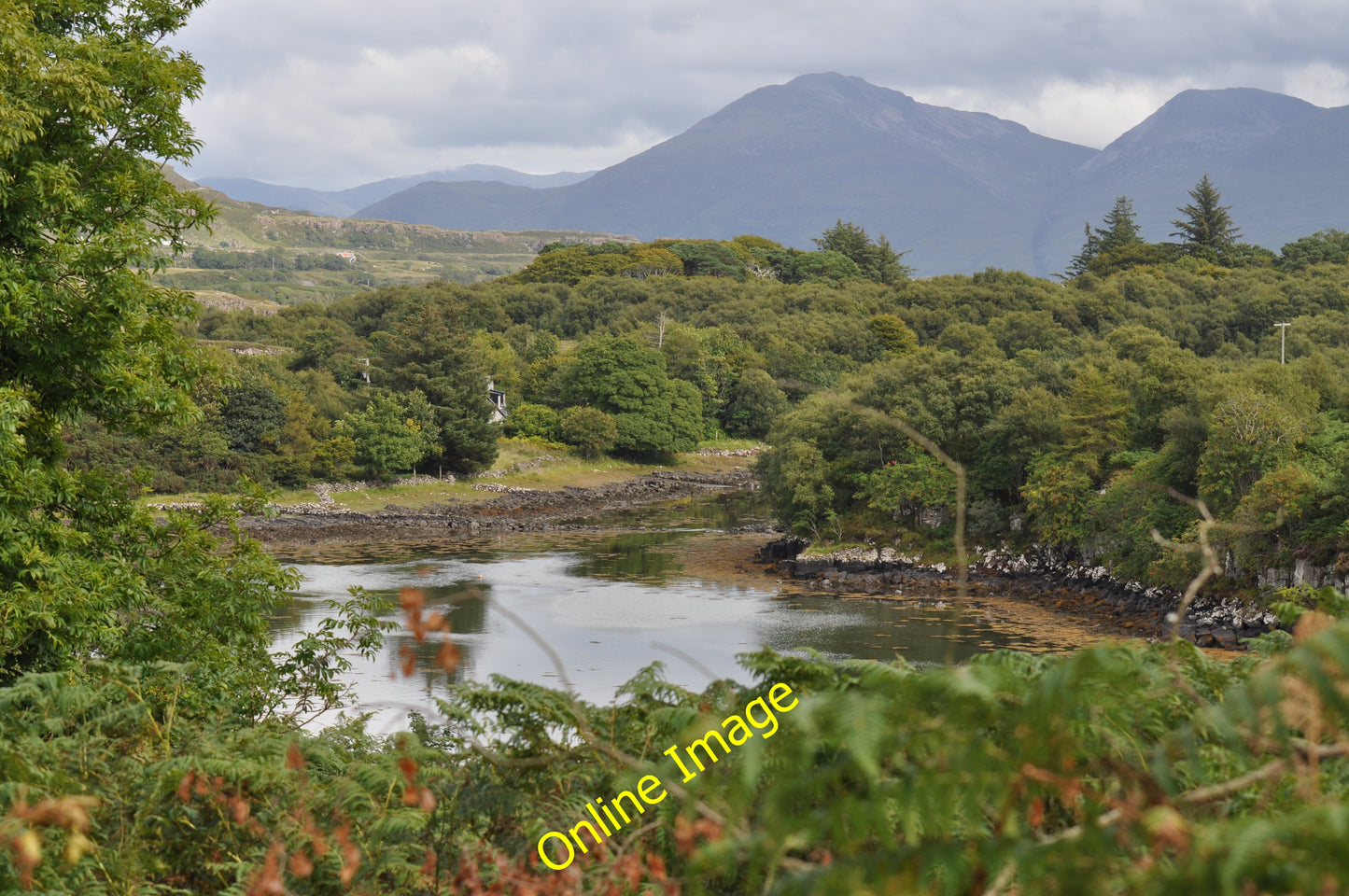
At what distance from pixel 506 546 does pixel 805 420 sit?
11.5m

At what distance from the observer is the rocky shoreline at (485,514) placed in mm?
39188

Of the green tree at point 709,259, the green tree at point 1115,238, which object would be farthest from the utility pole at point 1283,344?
the green tree at point 709,259

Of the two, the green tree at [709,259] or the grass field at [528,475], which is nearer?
the grass field at [528,475]

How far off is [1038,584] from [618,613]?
11420 millimetres

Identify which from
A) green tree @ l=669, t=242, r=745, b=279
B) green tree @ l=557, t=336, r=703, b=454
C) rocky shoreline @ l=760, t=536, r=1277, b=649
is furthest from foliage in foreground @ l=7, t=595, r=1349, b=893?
green tree @ l=669, t=242, r=745, b=279

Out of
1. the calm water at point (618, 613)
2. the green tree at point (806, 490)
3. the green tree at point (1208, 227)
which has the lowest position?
the calm water at point (618, 613)

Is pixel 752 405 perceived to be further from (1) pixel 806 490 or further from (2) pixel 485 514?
(1) pixel 806 490

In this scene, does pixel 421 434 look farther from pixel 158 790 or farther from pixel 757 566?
pixel 158 790

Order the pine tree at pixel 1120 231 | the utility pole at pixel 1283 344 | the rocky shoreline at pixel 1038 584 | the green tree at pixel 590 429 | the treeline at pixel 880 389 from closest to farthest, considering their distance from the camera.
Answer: the rocky shoreline at pixel 1038 584, the treeline at pixel 880 389, the utility pole at pixel 1283 344, the green tree at pixel 590 429, the pine tree at pixel 1120 231

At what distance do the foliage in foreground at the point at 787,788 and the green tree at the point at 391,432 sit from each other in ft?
142

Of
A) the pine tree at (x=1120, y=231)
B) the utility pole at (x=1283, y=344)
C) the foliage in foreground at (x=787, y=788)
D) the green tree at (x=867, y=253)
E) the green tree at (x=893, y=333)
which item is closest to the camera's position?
the foliage in foreground at (x=787, y=788)

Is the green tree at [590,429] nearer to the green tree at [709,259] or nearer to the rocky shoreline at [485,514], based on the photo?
the rocky shoreline at [485,514]

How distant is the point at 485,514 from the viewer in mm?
44625

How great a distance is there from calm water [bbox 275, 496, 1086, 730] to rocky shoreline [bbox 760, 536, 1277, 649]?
55.6 inches
